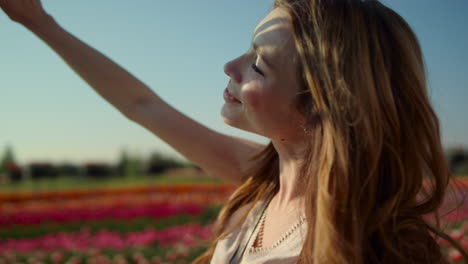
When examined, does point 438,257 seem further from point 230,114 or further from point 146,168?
point 146,168

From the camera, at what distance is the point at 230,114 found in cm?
130

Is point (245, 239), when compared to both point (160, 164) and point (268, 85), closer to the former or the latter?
point (268, 85)

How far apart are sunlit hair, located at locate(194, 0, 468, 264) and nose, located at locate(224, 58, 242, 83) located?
6.8 inches

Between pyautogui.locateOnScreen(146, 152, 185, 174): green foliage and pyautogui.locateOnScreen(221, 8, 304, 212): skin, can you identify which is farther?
pyautogui.locateOnScreen(146, 152, 185, 174): green foliage

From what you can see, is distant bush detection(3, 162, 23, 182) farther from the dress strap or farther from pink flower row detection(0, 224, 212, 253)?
the dress strap

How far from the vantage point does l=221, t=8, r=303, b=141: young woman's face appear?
121 cm

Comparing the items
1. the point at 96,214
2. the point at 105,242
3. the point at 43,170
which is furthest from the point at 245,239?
the point at 43,170

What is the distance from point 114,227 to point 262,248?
4111 millimetres

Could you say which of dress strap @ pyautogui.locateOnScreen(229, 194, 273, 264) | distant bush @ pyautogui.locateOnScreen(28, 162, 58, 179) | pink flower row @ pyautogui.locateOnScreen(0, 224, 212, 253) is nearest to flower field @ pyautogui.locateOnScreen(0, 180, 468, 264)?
pink flower row @ pyautogui.locateOnScreen(0, 224, 212, 253)

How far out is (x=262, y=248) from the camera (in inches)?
52.5

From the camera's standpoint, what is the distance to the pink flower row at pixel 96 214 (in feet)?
17.3

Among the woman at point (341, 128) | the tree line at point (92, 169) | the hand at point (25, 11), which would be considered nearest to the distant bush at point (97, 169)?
the tree line at point (92, 169)

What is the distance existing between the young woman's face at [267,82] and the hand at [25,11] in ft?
2.12

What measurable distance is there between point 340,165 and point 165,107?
77 cm
